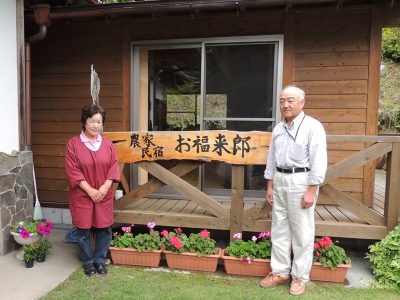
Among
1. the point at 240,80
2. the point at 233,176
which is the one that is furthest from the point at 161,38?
the point at 233,176

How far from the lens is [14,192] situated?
343 centimetres

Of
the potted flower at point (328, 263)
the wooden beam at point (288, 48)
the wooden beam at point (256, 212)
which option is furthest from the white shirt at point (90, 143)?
the wooden beam at point (288, 48)

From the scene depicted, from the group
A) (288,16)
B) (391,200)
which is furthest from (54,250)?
(288,16)

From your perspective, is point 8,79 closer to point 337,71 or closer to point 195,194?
point 195,194

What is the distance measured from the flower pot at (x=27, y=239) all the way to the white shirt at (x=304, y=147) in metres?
2.41

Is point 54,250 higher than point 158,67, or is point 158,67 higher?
point 158,67

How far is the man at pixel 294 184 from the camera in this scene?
257 centimetres

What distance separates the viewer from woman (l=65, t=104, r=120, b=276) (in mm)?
2863

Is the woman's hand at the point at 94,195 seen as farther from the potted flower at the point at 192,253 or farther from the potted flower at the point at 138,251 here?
the potted flower at the point at 192,253

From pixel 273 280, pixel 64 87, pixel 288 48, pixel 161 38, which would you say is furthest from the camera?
pixel 64 87

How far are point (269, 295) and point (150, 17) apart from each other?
3.32 m

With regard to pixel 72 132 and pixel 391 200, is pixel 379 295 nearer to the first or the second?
pixel 391 200

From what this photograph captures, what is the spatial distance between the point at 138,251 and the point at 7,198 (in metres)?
1.45

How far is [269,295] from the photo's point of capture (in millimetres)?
2666
